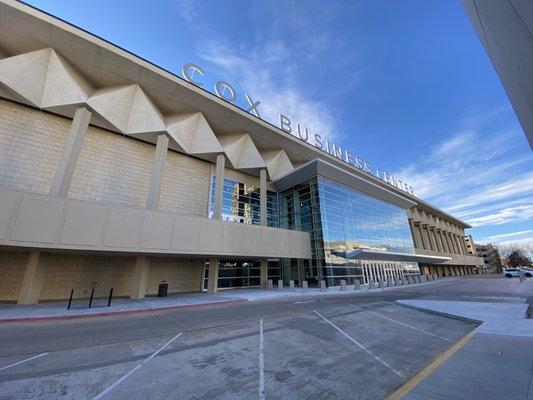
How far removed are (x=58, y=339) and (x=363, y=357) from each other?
9.34m

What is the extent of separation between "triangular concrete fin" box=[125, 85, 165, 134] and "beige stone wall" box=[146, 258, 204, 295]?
11928 millimetres

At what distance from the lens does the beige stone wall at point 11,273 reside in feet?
54.9

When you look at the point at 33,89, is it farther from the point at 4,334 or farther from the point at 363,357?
the point at 363,357

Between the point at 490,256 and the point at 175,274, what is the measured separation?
17362 centimetres

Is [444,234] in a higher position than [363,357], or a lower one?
higher

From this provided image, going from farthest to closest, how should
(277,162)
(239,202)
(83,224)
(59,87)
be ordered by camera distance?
(277,162), (239,202), (59,87), (83,224)

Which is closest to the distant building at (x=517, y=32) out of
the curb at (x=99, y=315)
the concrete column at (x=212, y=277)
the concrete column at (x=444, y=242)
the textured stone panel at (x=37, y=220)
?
the curb at (x=99, y=315)

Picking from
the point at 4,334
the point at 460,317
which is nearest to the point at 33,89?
the point at 4,334

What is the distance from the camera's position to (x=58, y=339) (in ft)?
26.0

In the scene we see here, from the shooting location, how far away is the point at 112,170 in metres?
21.6

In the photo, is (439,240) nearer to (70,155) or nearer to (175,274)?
(175,274)

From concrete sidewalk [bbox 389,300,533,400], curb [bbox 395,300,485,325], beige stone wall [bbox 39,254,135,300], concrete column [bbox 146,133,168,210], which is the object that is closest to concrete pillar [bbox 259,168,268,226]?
concrete column [bbox 146,133,168,210]

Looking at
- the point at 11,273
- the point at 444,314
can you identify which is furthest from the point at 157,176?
the point at 444,314

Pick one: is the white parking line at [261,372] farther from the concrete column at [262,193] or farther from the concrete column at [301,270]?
the concrete column at [301,270]
